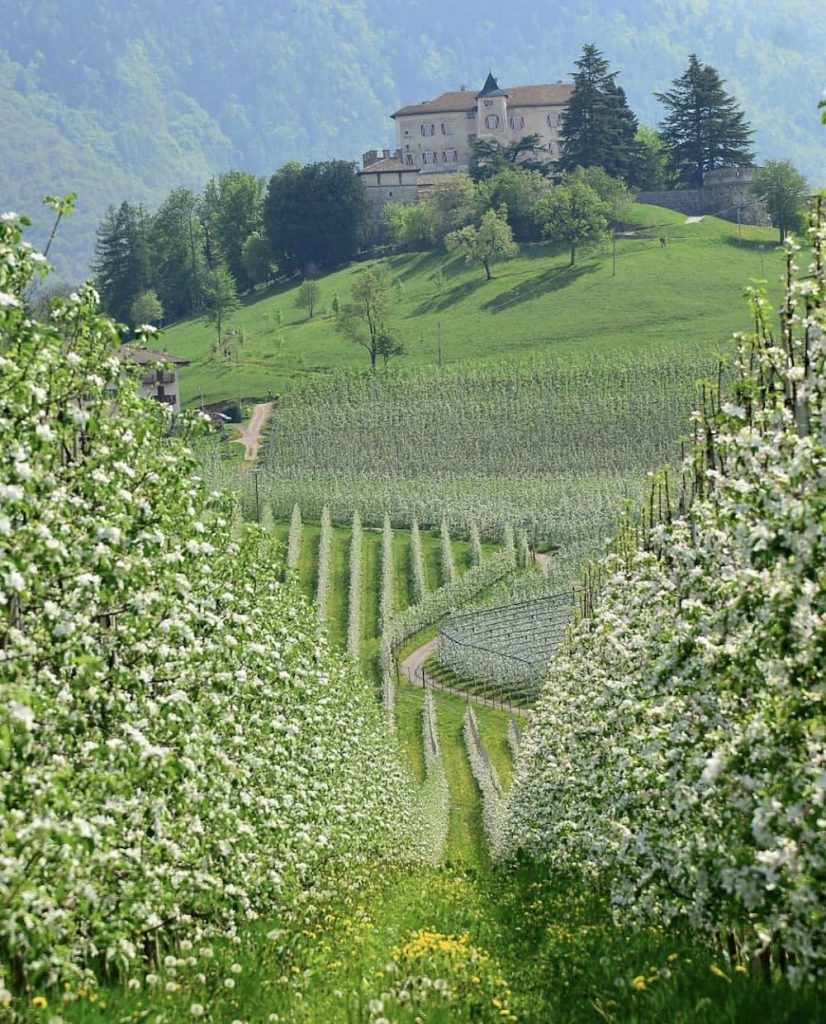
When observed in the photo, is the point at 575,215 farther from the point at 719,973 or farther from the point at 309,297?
the point at 719,973

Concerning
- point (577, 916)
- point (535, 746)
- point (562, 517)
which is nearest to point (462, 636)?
point (562, 517)

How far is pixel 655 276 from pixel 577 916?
145 metres

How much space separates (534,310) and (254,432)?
1574 inches

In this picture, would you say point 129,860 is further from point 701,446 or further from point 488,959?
point 701,446

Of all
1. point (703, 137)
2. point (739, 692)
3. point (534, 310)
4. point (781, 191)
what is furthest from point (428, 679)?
point (703, 137)

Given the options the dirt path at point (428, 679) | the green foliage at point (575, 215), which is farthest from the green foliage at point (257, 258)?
the dirt path at point (428, 679)

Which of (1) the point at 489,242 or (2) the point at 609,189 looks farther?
(2) the point at 609,189

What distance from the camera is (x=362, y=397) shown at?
445 feet

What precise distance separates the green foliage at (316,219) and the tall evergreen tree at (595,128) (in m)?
28.6

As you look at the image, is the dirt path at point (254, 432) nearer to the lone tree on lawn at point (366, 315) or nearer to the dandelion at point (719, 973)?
the lone tree on lawn at point (366, 315)

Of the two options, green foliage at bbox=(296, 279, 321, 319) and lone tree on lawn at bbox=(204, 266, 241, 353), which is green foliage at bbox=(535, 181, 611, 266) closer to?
green foliage at bbox=(296, 279, 321, 319)

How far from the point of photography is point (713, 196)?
18925 centimetres

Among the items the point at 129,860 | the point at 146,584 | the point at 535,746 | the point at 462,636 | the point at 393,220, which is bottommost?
the point at 462,636

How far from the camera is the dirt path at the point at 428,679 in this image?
6831 cm
